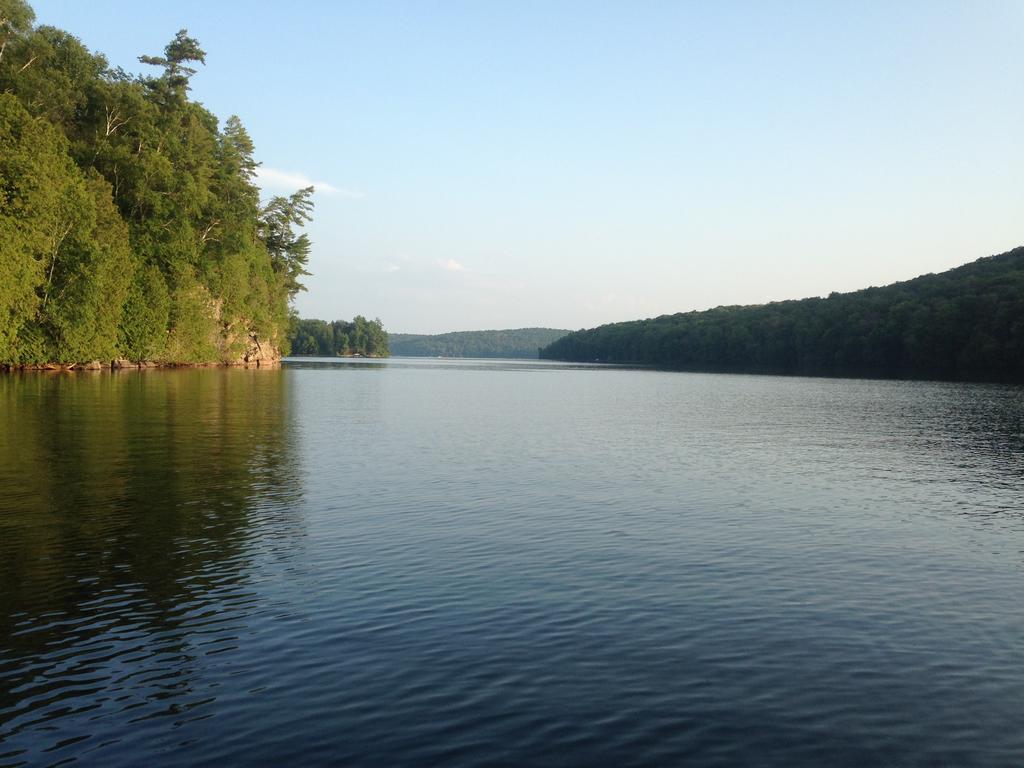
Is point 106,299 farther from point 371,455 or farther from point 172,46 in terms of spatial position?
point 371,455

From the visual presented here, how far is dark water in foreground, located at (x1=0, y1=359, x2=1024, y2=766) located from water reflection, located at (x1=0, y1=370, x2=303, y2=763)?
Result: 0.08 meters

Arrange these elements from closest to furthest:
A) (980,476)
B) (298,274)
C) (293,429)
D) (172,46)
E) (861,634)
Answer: (861,634) → (980,476) → (293,429) → (172,46) → (298,274)

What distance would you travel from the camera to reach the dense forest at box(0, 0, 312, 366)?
6956 centimetres

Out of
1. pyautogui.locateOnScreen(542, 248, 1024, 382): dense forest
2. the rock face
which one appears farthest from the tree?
pyautogui.locateOnScreen(542, 248, 1024, 382): dense forest

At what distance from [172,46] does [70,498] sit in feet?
351

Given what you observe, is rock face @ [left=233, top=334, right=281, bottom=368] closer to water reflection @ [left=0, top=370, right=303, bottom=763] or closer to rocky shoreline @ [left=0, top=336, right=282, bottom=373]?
rocky shoreline @ [left=0, top=336, right=282, bottom=373]

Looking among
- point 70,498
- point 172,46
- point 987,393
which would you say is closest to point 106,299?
point 172,46

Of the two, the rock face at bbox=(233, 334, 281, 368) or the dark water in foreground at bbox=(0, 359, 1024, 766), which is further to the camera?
the rock face at bbox=(233, 334, 281, 368)

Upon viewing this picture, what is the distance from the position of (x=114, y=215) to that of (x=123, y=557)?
264 ft

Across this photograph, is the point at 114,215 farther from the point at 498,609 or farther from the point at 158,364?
the point at 498,609

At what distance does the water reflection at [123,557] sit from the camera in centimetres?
1053

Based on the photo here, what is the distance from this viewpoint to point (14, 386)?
198 ft

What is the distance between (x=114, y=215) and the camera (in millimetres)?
85625

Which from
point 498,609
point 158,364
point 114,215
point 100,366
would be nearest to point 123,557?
point 498,609
